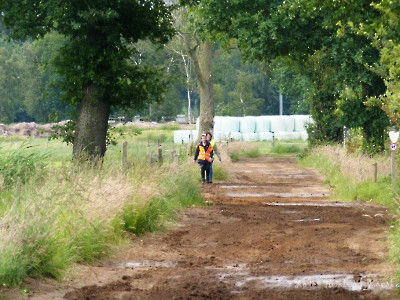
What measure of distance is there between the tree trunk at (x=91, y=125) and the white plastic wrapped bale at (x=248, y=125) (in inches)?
2209

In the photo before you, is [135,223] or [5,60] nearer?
[135,223]

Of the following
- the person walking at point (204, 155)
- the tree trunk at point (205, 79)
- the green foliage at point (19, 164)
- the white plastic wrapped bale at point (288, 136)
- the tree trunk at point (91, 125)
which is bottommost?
the white plastic wrapped bale at point (288, 136)

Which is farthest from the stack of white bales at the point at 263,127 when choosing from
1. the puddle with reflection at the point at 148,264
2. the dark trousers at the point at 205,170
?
the puddle with reflection at the point at 148,264

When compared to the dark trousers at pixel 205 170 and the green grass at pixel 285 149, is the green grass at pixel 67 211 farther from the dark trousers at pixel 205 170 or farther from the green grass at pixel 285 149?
the green grass at pixel 285 149

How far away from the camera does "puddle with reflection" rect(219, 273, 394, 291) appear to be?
41.1 feet

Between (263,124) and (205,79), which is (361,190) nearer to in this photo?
(205,79)

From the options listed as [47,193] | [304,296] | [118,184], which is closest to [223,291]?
[304,296]

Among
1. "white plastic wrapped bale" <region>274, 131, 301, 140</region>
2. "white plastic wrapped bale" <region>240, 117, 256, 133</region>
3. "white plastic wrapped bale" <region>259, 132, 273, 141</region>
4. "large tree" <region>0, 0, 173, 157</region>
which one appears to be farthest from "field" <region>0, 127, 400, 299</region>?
"white plastic wrapped bale" <region>274, 131, 301, 140</region>

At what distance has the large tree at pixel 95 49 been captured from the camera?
1022 inches

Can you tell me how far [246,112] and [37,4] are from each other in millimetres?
88615

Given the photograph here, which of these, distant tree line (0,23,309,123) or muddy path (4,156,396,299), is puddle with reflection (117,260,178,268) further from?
distant tree line (0,23,309,123)

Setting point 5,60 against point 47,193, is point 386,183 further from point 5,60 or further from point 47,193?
point 5,60

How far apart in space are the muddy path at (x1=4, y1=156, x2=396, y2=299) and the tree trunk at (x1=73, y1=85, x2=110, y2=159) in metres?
4.14

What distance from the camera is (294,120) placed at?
287ft
